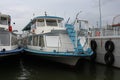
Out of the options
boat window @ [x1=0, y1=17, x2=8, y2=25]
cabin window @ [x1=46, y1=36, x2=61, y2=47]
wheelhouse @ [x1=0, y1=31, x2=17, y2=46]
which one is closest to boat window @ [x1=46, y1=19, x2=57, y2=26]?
cabin window @ [x1=46, y1=36, x2=61, y2=47]

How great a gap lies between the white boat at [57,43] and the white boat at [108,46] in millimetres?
2161

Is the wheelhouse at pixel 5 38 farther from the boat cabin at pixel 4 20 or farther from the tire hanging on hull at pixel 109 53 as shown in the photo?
the tire hanging on hull at pixel 109 53

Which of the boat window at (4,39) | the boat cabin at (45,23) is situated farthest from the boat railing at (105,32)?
the boat window at (4,39)

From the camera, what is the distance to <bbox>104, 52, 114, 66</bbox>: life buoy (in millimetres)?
15223

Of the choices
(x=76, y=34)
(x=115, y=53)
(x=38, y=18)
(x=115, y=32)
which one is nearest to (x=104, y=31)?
(x=115, y=32)

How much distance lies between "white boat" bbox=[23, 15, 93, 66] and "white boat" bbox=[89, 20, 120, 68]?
7.09 ft

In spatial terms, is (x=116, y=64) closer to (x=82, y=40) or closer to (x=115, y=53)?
(x=115, y=53)

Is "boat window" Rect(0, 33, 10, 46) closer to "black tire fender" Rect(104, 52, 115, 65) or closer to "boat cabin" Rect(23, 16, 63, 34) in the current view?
"boat cabin" Rect(23, 16, 63, 34)

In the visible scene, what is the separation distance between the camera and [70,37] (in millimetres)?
14484

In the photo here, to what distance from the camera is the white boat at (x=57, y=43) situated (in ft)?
45.1

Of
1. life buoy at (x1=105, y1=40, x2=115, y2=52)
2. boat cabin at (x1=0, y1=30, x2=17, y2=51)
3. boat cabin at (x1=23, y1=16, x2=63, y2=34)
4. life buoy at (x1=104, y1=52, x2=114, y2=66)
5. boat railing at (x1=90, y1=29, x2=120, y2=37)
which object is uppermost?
boat cabin at (x1=23, y1=16, x2=63, y2=34)

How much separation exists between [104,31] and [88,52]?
4.69 metres

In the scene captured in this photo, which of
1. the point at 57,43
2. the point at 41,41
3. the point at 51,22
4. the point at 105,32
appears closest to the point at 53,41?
the point at 57,43

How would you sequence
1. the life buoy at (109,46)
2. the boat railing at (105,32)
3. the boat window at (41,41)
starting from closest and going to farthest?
the life buoy at (109,46) < the boat window at (41,41) < the boat railing at (105,32)
